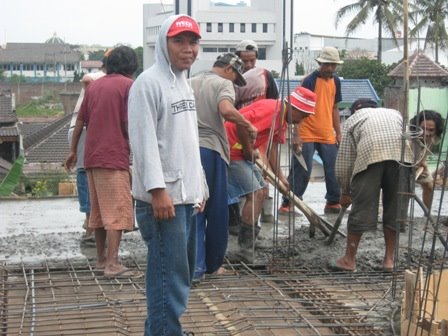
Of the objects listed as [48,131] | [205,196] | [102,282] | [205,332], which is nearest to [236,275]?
[102,282]

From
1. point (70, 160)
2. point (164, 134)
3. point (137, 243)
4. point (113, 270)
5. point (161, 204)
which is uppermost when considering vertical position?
point (164, 134)

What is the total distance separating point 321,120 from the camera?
7.68 metres

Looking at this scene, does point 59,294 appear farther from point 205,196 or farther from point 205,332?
point 205,196

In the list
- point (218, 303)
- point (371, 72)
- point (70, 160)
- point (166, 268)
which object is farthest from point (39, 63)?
point (166, 268)

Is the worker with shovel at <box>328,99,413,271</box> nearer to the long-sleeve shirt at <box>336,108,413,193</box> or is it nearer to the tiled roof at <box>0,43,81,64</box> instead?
the long-sleeve shirt at <box>336,108,413,193</box>

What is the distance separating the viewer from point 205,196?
3.94m

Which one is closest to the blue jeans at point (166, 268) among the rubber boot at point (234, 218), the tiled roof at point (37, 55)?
the rubber boot at point (234, 218)

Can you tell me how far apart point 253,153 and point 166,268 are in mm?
2333

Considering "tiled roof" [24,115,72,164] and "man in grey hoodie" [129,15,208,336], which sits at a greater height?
"man in grey hoodie" [129,15,208,336]

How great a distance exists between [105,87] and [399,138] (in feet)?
6.37

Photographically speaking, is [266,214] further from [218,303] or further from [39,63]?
[39,63]

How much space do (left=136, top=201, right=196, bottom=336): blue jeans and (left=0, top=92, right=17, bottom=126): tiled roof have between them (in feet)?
109

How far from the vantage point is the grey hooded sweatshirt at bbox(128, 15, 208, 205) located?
3480mm

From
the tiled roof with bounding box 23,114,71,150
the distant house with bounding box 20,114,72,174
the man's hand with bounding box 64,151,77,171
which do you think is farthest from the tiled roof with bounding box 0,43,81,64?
the man's hand with bounding box 64,151,77,171
